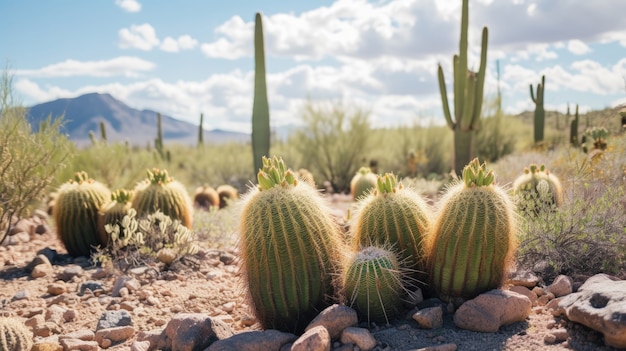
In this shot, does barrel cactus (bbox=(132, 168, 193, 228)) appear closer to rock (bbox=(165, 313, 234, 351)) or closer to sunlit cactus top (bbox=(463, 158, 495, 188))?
rock (bbox=(165, 313, 234, 351))

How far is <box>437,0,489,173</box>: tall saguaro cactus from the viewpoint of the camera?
1206 centimetres

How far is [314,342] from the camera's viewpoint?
3643mm

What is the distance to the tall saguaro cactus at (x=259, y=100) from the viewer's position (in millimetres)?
12289

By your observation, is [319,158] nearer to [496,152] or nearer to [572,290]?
[496,152]

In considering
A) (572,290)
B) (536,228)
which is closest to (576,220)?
(536,228)

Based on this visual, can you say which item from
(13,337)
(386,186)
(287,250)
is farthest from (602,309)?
(13,337)

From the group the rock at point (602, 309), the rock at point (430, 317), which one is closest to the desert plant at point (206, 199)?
the rock at point (430, 317)

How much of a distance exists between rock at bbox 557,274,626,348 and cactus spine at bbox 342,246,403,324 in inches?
42.2

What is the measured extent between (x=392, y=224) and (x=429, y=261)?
365 mm

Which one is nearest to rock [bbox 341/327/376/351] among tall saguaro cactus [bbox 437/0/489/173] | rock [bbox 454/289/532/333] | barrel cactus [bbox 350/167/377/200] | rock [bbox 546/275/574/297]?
rock [bbox 454/289/532/333]

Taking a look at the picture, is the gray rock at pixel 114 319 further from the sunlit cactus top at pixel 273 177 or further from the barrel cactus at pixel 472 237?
the barrel cactus at pixel 472 237

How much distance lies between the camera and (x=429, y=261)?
4363mm

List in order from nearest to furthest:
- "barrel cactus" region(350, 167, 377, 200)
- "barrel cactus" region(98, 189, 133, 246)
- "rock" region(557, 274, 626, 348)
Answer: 1. "rock" region(557, 274, 626, 348)
2. "barrel cactus" region(98, 189, 133, 246)
3. "barrel cactus" region(350, 167, 377, 200)

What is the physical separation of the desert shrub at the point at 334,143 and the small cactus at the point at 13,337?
12.6 metres
